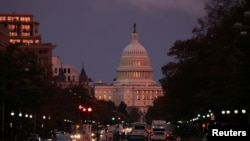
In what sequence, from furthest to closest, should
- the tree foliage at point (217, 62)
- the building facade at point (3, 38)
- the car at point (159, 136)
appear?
the building facade at point (3, 38), the car at point (159, 136), the tree foliage at point (217, 62)

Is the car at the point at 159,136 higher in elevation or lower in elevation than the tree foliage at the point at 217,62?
lower


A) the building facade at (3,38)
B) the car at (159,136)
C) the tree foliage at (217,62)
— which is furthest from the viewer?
the building facade at (3,38)

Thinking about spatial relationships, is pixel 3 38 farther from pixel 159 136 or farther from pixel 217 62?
pixel 217 62

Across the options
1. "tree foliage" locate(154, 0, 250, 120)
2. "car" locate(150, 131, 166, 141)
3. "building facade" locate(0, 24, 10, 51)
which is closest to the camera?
"tree foliage" locate(154, 0, 250, 120)

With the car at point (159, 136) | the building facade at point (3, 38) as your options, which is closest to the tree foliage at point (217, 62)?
the car at point (159, 136)

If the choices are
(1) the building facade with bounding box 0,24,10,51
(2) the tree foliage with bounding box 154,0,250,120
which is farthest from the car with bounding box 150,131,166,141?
(1) the building facade with bounding box 0,24,10,51

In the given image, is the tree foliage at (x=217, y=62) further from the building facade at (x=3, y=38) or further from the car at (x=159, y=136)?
the building facade at (x=3, y=38)

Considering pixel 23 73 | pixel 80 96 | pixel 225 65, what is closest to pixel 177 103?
pixel 23 73

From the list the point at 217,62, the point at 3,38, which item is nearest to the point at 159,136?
the point at 217,62

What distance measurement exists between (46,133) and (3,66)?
32216 millimetres

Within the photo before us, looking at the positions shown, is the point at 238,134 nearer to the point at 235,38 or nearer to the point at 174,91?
the point at 235,38

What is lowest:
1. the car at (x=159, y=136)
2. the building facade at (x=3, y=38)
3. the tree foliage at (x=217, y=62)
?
the car at (x=159, y=136)

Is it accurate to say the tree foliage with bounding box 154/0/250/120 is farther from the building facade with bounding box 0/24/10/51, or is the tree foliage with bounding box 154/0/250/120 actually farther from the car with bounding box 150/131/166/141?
the building facade with bounding box 0/24/10/51

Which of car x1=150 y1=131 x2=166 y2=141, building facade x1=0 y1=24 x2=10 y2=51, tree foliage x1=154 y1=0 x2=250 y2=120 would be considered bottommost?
car x1=150 y1=131 x2=166 y2=141
